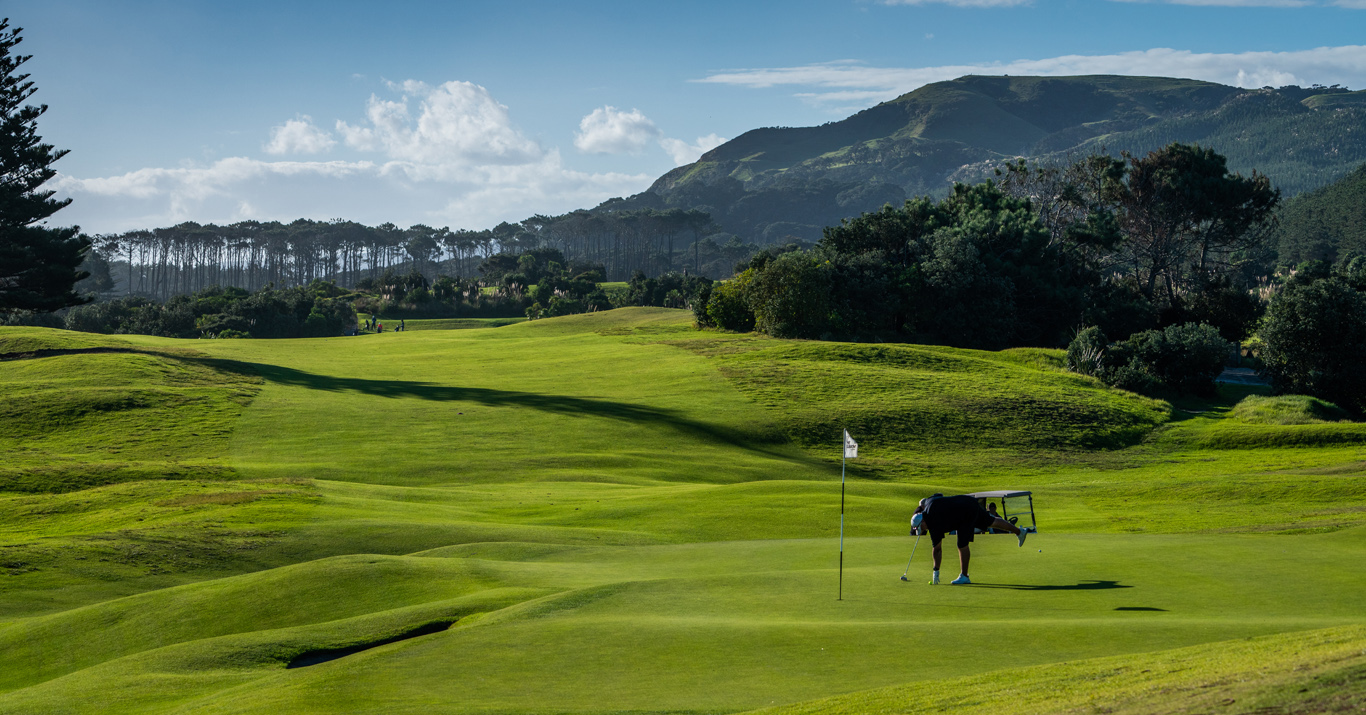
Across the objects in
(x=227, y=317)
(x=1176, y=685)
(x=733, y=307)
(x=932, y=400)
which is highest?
(x=733, y=307)

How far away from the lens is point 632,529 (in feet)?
84.9

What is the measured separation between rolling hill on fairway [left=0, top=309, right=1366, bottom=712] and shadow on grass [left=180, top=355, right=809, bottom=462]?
346 mm

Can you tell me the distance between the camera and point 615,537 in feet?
80.2

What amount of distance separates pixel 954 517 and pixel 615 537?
10307 mm

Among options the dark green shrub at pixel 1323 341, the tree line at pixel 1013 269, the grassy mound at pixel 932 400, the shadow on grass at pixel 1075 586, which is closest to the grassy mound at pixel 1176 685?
the shadow on grass at pixel 1075 586

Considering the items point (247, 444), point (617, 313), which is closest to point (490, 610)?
point (247, 444)

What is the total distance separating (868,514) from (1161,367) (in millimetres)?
43247

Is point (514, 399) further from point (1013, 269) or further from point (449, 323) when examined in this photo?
point (449, 323)

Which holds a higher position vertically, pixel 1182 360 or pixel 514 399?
pixel 1182 360

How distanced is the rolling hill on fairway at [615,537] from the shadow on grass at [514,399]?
1.14 ft

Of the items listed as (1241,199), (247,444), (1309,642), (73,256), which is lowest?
(247,444)

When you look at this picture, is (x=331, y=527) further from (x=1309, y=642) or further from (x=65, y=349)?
(x=65, y=349)

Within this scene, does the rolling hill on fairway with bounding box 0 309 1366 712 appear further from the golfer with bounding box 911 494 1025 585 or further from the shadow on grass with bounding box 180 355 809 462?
the golfer with bounding box 911 494 1025 585

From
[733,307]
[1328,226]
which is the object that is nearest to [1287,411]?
[733,307]
